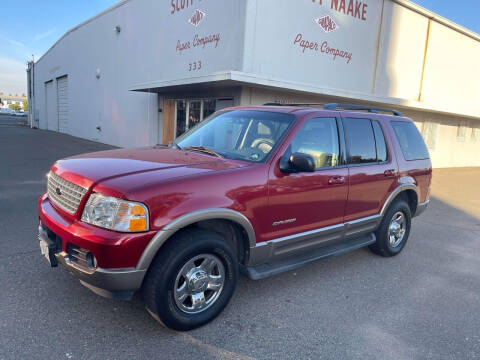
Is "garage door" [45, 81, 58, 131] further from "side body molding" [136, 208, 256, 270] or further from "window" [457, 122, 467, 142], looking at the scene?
"side body molding" [136, 208, 256, 270]

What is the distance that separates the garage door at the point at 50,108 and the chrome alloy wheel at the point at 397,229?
99.3 feet

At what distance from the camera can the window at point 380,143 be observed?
4.64 metres

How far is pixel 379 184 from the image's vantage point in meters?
4.55

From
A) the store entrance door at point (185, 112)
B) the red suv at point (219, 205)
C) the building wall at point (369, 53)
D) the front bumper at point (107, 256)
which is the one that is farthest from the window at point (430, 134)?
the front bumper at point (107, 256)

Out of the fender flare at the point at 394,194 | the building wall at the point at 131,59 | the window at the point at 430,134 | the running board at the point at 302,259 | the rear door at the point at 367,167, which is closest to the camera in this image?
the running board at the point at 302,259

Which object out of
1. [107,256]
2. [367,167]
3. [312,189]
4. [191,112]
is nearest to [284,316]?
[312,189]

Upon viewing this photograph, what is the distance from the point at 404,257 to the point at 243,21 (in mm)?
8316

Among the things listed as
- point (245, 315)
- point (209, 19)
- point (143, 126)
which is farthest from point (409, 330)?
point (143, 126)

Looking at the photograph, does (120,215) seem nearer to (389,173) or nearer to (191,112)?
(389,173)

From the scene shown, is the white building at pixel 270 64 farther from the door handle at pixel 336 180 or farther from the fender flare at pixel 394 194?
the door handle at pixel 336 180

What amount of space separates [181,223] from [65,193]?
1087 millimetres

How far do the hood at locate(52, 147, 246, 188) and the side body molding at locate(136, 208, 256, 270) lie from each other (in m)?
0.36

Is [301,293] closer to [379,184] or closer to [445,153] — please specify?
[379,184]

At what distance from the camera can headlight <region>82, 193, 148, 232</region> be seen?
260 centimetres
